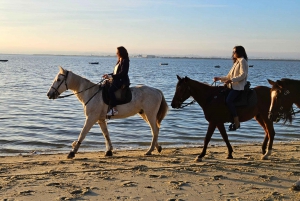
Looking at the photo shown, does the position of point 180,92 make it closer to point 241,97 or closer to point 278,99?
point 241,97

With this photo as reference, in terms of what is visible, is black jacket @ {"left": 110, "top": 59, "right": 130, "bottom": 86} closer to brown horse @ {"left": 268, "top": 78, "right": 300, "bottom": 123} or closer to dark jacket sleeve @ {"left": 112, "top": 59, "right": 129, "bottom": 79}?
dark jacket sleeve @ {"left": 112, "top": 59, "right": 129, "bottom": 79}

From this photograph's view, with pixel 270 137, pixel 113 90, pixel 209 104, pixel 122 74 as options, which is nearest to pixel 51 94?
pixel 113 90

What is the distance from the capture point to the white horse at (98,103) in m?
9.70

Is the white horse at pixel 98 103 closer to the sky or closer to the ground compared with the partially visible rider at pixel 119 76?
closer to the ground

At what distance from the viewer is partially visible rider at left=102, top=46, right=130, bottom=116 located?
377 inches

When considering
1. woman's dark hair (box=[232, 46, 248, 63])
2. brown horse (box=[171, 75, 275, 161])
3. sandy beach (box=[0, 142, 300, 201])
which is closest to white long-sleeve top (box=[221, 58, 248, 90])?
woman's dark hair (box=[232, 46, 248, 63])

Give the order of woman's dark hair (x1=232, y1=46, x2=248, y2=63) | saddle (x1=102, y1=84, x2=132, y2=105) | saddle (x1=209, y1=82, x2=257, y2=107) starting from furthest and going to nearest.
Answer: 1. saddle (x1=102, y1=84, x2=132, y2=105)
2. saddle (x1=209, y1=82, x2=257, y2=107)
3. woman's dark hair (x1=232, y1=46, x2=248, y2=63)

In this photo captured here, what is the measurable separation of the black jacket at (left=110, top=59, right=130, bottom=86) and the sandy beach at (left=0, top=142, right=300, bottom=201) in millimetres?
1853

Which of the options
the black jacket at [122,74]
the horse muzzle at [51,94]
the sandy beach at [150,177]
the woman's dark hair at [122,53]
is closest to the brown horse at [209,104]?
the sandy beach at [150,177]

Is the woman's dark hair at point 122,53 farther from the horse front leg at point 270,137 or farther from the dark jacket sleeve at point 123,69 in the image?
the horse front leg at point 270,137

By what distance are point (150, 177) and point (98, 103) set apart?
3016 millimetres

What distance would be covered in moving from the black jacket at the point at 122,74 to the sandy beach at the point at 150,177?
6.08 feet

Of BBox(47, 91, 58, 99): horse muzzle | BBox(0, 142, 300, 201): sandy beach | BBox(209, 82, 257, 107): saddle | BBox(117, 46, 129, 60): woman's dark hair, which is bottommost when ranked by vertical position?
BBox(0, 142, 300, 201): sandy beach

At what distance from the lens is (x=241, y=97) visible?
9188 millimetres
